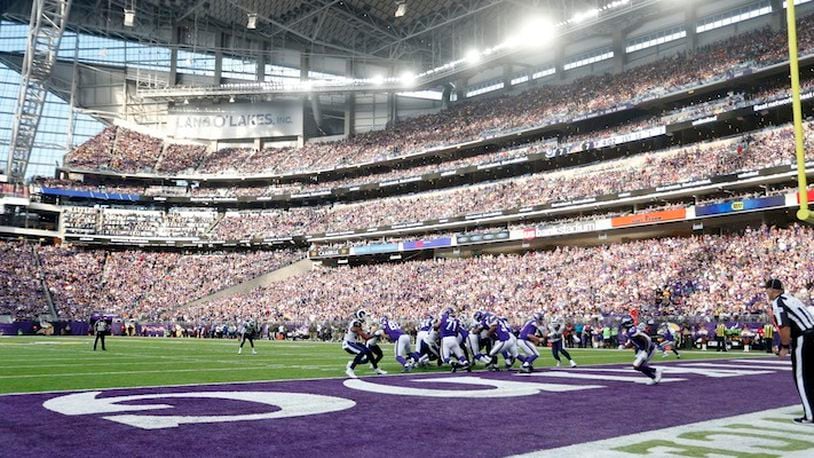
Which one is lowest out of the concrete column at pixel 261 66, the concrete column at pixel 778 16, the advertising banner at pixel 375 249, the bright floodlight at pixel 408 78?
the advertising banner at pixel 375 249

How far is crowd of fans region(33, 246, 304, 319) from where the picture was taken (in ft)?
177

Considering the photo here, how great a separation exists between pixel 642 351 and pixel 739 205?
2477 centimetres

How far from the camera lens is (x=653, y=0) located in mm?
43281

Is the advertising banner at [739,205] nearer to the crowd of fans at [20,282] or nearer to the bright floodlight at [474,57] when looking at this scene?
the bright floodlight at [474,57]

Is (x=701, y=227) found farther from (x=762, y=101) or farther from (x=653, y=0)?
(x=653, y=0)

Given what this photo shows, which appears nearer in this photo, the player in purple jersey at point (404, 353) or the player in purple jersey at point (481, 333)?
the player in purple jersey at point (404, 353)

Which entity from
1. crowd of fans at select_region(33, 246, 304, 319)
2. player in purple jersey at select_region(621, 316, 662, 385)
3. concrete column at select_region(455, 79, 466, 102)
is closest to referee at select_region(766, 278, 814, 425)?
player in purple jersey at select_region(621, 316, 662, 385)

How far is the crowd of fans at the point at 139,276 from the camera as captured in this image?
177 feet

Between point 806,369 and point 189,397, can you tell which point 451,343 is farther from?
point 806,369

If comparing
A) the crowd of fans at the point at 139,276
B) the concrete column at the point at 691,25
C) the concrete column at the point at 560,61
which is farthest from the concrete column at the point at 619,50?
the crowd of fans at the point at 139,276

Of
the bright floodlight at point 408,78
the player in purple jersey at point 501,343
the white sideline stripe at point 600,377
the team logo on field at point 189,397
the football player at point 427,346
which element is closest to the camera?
the team logo on field at point 189,397

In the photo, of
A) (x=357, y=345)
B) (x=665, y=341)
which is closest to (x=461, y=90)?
(x=665, y=341)

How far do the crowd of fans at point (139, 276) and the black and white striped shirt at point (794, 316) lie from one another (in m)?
51.4

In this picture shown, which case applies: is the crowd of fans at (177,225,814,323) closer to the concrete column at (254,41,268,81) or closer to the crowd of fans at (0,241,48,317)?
the crowd of fans at (0,241,48,317)
